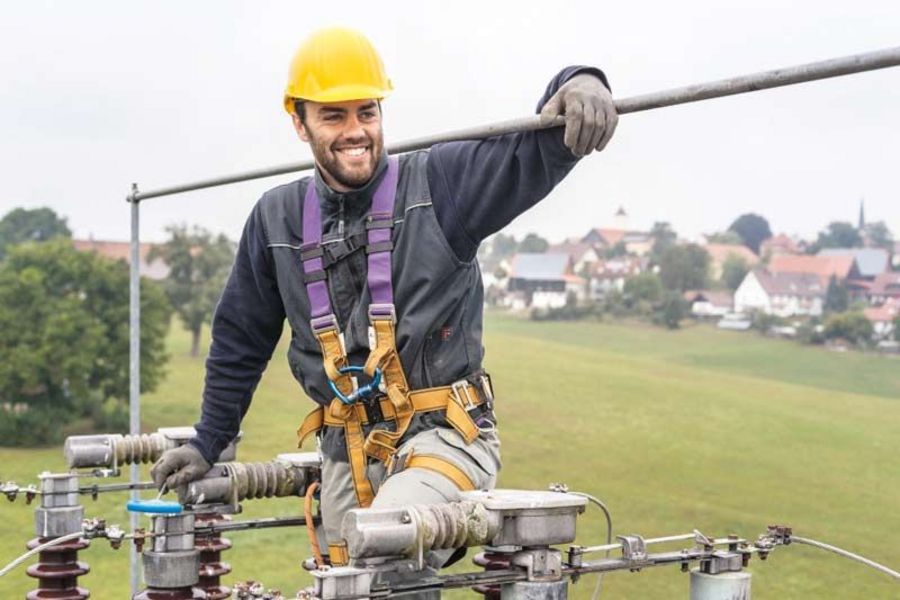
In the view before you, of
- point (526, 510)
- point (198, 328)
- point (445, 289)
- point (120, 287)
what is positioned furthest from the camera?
point (198, 328)

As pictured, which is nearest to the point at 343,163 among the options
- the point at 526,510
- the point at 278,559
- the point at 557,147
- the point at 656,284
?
the point at 557,147

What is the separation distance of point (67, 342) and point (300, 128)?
43.8 ft

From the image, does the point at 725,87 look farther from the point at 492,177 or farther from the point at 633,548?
the point at 633,548

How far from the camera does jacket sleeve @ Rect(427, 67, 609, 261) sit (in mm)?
3334

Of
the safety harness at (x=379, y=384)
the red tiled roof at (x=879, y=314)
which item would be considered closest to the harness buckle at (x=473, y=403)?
the safety harness at (x=379, y=384)

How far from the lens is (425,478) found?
3586 millimetres

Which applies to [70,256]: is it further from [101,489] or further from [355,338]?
[355,338]

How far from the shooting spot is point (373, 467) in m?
4.03

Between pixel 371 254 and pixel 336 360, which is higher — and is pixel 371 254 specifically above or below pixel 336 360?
above

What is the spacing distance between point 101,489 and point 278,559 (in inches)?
280

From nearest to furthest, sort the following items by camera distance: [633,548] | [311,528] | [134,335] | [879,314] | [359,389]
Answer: [633,548] → [359,389] → [311,528] → [134,335] → [879,314]

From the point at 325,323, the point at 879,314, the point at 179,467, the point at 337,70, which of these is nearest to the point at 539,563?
the point at 325,323

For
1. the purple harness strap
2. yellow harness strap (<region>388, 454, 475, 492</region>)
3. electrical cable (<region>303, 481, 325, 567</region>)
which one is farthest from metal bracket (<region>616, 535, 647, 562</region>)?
electrical cable (<region>303, 481, 325, 567</region>)

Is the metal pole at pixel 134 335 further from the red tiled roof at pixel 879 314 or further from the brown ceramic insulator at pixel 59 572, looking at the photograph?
the red tiled roof at pixel 879 314
